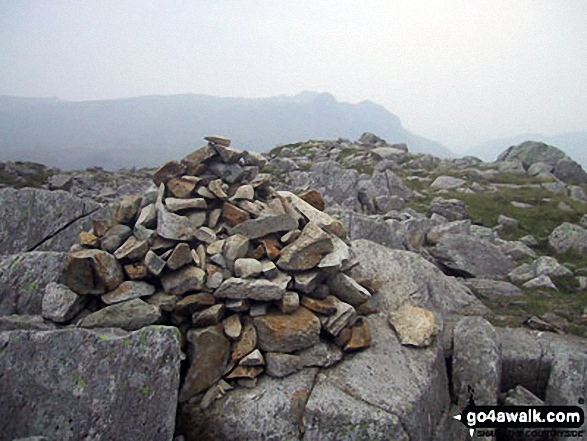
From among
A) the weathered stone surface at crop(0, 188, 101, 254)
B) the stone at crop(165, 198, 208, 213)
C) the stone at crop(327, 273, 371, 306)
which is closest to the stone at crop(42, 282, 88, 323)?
the stone at crop(165, 198, 208, 213)

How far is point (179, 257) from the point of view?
8.95 metres

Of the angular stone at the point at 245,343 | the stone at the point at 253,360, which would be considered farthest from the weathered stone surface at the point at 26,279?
the stone at the point at 253,360

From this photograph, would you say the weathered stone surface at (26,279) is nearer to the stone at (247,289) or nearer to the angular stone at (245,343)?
the stone at (247,289)

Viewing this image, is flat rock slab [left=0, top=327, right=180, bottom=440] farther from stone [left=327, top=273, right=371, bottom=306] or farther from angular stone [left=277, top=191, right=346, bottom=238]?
angular stone [left=277, top=191, right=346, bottom=238]

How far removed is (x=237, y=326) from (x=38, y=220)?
7.03 metres

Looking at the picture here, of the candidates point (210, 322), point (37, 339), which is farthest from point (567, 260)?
point (37, 339)

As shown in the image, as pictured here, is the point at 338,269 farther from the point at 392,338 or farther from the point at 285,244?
the point at 392,338

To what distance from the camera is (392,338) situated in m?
9.72

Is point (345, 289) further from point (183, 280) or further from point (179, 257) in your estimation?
point (179, 257)

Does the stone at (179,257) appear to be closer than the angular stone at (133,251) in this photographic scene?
Yes

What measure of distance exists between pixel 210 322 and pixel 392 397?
4034mm

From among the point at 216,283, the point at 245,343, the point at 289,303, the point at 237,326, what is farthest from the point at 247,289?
the point at 245,343

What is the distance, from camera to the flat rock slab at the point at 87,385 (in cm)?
706

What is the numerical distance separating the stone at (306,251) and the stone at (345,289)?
698 millimetres
